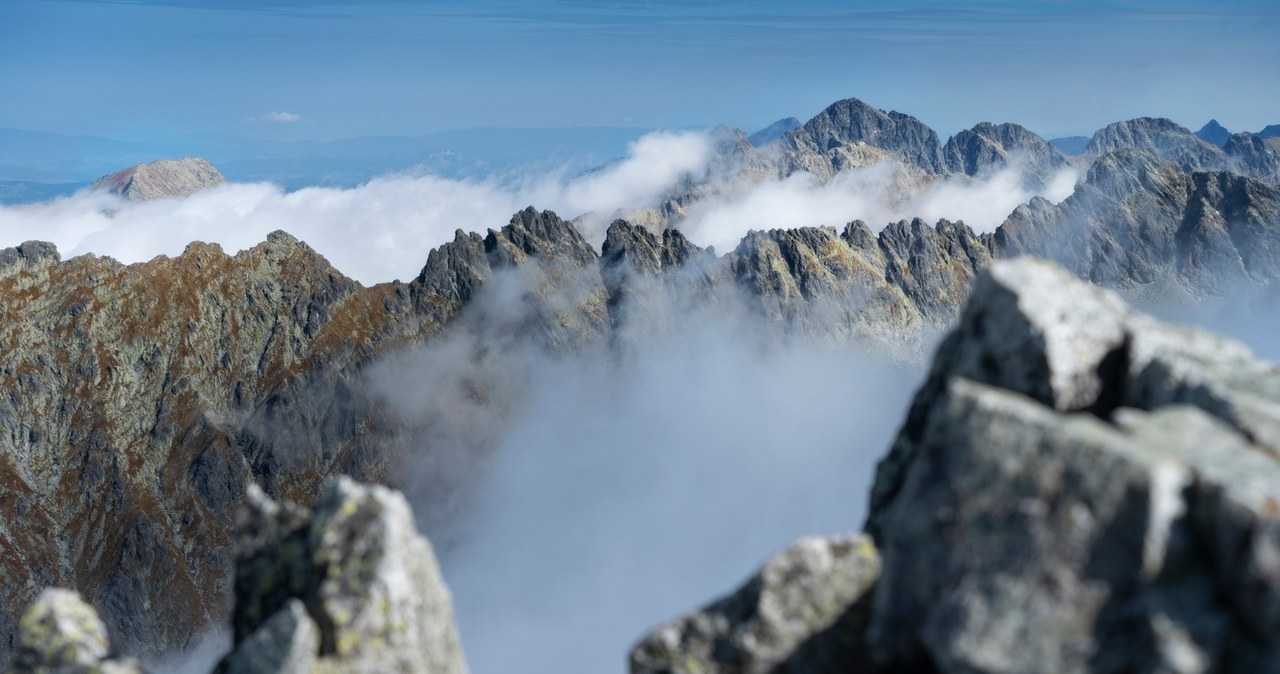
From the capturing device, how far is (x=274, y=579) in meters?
18.9

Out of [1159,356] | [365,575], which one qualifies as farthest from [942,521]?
[365,575]

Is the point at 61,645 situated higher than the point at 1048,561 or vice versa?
the point at 1048,561

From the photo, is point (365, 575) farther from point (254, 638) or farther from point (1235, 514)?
point (1235, 514)

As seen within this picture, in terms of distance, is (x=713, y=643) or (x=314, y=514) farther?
(x=314, y=514)

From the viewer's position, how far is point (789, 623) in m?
16.9

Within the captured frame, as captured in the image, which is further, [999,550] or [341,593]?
[341,593]

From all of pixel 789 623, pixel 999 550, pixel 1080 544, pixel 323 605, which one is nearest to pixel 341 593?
pixel 323 605

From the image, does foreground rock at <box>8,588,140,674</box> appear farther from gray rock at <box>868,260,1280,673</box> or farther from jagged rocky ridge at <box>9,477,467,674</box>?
gray rock at <box>868,260,1280,673</box>

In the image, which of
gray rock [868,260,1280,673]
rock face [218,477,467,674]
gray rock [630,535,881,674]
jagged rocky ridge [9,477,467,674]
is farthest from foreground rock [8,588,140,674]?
gray rock [868,260,1280,673]

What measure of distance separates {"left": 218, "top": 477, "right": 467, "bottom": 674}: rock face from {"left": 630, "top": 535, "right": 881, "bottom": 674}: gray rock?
13.8 feet

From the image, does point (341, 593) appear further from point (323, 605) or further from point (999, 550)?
point (999, 550)

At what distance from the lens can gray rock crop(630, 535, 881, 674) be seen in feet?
54.6

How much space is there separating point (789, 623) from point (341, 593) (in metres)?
8.31

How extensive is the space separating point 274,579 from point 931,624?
12.9 metres
